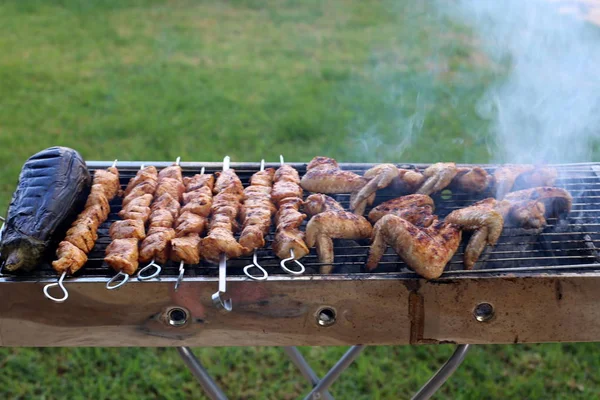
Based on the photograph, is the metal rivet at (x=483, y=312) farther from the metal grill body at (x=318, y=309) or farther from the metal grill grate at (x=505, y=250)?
the metal grill grate at (x=505, y=250)

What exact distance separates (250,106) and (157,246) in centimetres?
570

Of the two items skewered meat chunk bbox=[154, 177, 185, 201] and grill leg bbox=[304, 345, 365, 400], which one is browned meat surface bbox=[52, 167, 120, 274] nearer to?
skewered meat chunk bbox=[154, 177, 185, 201]

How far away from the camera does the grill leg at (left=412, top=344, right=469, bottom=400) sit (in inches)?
113

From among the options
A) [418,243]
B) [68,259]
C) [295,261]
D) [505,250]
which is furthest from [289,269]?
[505,250]

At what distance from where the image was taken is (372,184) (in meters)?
3.33

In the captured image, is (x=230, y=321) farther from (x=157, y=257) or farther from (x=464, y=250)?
(x=464, y=250)

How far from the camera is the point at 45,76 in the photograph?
9.12 metres

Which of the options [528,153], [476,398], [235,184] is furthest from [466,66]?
[235,184]

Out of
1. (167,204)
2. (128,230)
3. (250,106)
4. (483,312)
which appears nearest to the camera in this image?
(483,312)

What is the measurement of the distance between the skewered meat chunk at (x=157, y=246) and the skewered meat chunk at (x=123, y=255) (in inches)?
1.7

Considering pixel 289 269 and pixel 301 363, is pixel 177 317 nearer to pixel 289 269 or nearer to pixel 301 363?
pixel 289 269

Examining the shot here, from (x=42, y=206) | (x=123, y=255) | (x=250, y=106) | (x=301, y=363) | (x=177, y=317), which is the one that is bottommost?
(x=301, y=363)

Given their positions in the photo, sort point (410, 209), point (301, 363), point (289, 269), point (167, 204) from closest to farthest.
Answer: point (289, 269) → point (410, 209) → point (167, 204) → point (301, 363)

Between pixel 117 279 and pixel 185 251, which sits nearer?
pixel 117 279
